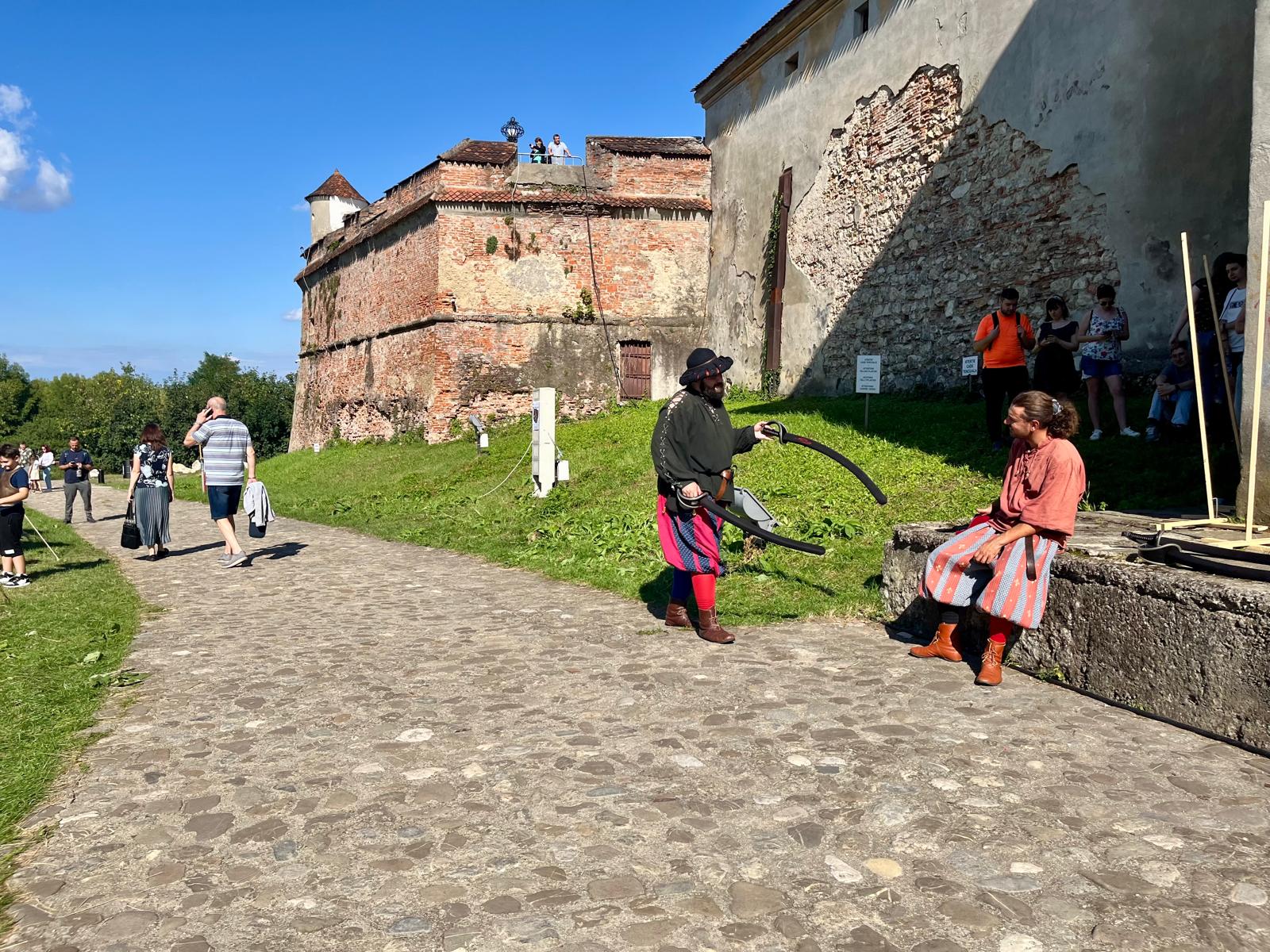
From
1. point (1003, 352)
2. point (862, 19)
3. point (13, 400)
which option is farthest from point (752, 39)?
point (13, 400)

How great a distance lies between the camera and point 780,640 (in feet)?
19.9

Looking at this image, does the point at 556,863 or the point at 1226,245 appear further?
the point at 1226,245

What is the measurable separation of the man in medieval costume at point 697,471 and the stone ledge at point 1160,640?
191cm

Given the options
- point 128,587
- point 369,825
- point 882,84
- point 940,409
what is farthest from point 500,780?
point 882,84

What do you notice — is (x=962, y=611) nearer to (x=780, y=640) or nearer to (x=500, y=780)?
(x=780, y=640)

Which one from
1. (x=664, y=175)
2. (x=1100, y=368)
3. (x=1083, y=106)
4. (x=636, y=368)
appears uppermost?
(x=664, y=175)

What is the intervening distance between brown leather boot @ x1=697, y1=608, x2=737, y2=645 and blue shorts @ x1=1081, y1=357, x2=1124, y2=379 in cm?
583

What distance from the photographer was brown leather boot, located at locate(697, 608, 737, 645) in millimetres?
6023

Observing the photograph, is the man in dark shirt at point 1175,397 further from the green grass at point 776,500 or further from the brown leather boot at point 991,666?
the brown leather boot at point 991,666

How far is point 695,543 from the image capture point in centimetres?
612

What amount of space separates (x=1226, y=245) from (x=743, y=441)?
8313mm

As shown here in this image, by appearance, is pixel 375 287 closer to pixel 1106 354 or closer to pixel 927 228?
pixel 927 228

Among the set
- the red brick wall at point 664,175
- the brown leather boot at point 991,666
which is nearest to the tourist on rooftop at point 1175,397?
the brown leather boot at point 991,666

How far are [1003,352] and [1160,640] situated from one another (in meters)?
6.17
